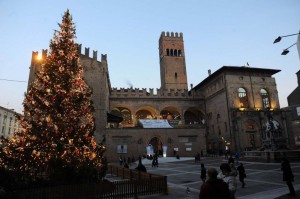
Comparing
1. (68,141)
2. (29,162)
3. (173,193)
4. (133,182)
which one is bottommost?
(173,193)

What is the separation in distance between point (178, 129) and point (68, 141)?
27.3 meters

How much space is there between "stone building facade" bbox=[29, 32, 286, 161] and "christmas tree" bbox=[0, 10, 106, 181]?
19.8m

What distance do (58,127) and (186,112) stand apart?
4215cm

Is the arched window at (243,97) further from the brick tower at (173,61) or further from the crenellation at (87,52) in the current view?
the crenellation at (87,52)

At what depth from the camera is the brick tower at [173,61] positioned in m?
58.6

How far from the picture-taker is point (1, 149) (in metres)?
10.2

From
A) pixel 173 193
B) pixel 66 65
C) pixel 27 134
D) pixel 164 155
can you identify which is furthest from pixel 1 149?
pixel 164 155

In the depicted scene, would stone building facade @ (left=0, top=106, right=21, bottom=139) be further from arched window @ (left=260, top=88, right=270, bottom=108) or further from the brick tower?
arched window @ (left=260, top=88, right=270, bottom=108)

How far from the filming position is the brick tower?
58556mm

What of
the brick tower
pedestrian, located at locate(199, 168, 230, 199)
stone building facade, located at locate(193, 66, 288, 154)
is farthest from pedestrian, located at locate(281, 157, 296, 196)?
the brick tower

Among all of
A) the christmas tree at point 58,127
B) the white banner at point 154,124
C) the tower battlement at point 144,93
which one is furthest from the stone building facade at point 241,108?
the christmas tree at point 58,127

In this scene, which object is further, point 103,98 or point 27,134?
point 103,98

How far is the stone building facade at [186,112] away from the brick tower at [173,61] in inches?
367

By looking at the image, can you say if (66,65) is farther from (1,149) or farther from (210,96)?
(210,96)
